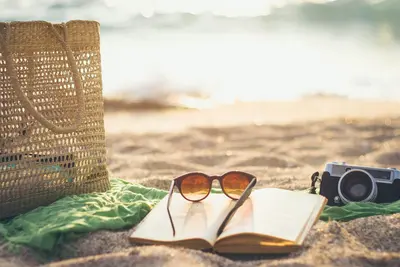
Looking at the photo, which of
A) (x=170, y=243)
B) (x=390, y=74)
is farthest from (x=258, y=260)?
(x=390, y=74)

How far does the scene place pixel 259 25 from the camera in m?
7.04

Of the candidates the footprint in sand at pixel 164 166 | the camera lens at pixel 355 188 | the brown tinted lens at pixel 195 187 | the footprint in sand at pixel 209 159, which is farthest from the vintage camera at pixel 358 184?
the footprint in sand at pixel 209 159

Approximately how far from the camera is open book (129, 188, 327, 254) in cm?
170

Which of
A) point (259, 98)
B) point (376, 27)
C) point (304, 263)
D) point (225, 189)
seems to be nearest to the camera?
point (304, 263)

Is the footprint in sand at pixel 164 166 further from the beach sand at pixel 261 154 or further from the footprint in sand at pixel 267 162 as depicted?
the footprint in sand at pixel 267 162

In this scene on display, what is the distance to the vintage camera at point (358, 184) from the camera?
2.13m

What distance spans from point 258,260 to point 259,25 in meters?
5.59

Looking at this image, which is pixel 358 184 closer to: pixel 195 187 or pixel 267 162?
pixel 195 187

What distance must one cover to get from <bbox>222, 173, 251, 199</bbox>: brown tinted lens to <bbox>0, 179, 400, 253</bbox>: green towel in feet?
0.88

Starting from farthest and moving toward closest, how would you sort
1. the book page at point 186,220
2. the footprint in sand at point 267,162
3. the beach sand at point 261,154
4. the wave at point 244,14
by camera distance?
the wave at point 244,14 < the footprint in sand at point 267,162 < the book page at point 186,220 < the beach sand at point 261,154

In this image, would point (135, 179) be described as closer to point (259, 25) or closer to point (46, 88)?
point (46, 88)

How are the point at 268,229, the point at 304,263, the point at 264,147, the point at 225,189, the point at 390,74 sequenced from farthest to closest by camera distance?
1. the point at 390,74
2. the point at 264,147
3. the point at 225,189
4. the point at 268,229
5. the point at 304,263

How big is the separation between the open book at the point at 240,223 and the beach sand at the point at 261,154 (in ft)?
0.13

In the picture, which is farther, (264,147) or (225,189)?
(264,147)
